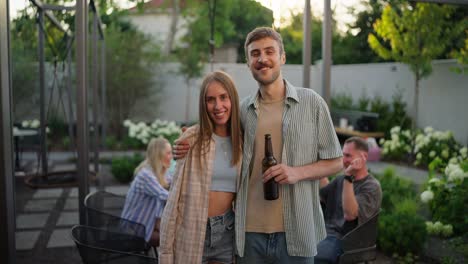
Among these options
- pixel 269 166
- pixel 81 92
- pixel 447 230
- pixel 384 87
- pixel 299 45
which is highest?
pixel 299 45

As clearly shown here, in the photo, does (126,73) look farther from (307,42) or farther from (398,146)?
(307,42)

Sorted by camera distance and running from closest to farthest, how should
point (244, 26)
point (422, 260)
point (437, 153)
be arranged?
point (422, 260) → point (437, 153) → point (244, 26)

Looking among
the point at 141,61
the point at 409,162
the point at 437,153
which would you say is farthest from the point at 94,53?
the point at 141,61

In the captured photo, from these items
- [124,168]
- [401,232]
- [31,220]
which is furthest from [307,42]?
[124,168]

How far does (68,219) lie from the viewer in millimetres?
5750

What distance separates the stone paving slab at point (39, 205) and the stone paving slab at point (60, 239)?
1.08 m

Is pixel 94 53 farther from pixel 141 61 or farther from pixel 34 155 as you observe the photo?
pixel 141 61

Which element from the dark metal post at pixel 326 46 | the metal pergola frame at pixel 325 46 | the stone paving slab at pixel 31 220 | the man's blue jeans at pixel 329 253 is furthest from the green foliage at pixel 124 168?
the man's blue jeans at pixel 329 253

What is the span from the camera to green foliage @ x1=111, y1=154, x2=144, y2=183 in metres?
7.70

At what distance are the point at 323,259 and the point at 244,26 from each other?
967 inches

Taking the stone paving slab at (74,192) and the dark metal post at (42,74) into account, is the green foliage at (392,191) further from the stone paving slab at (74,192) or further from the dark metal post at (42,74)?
the dark metal post at (42,74)

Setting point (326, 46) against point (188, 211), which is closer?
point (188, 211)

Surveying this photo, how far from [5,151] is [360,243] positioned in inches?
81.6

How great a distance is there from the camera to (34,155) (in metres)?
10.0
